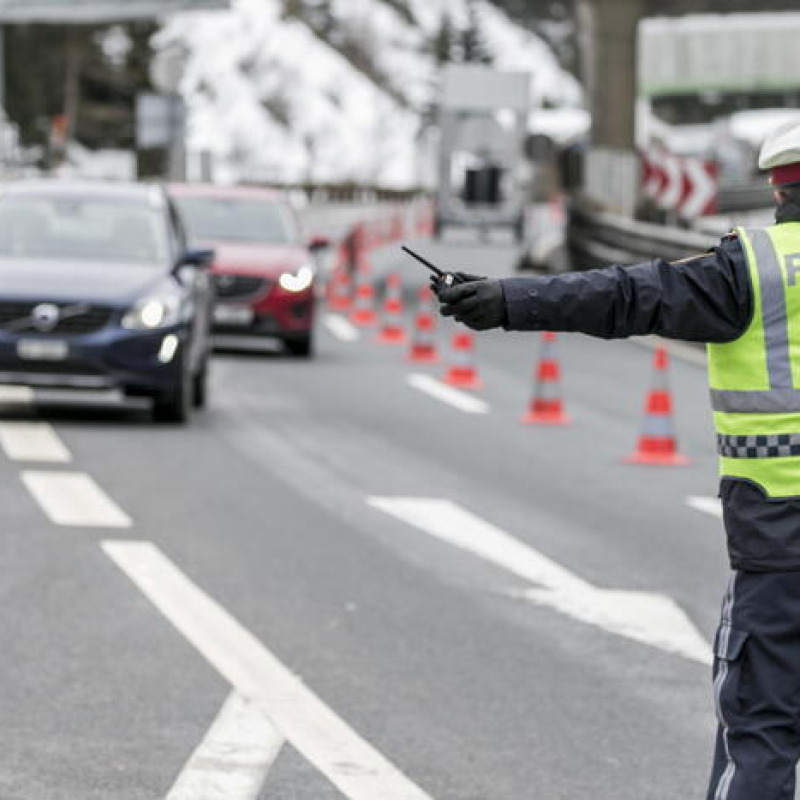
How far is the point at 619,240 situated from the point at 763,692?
28308 mm

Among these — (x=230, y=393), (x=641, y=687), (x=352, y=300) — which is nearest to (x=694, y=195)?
(x=352, y=300)

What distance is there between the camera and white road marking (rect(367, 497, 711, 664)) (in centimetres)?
927

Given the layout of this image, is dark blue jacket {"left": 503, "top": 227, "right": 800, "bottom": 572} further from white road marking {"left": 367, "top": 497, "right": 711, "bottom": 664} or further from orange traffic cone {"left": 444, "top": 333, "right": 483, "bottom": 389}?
orange traffic cone {"left": 444, "top": 333, "right": 483, "bottom": 389}

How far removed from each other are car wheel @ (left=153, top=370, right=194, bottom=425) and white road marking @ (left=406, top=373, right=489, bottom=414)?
9.14 ft

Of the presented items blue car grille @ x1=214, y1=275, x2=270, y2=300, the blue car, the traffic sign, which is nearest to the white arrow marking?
the traffic sign

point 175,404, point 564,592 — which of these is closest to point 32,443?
point 175,404

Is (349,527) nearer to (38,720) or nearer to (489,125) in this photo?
(38,720)

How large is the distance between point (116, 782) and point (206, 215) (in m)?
18.8

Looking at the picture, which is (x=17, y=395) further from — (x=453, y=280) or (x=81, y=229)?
(x=453, y=280)

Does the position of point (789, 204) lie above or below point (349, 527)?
above

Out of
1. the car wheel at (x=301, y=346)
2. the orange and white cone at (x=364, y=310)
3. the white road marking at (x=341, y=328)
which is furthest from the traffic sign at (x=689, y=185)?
the car wheel at (x=301, y=346)

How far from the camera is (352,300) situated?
36.5 metres

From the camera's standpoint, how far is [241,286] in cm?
2397

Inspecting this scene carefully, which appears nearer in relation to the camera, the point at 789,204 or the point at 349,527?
the point at 789,204
